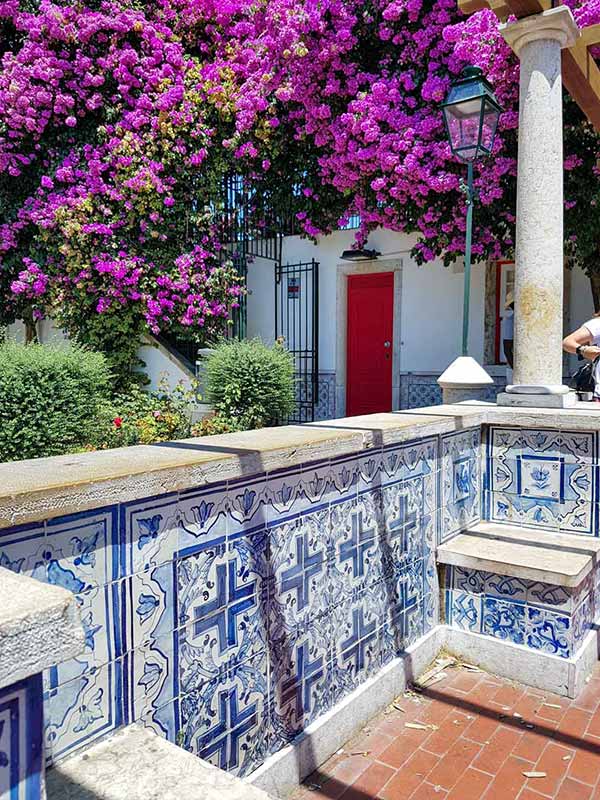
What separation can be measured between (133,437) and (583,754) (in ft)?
18.0

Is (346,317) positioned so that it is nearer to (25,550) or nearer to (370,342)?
(370,342)

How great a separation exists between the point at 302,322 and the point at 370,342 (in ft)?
4.22

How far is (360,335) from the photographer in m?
10.1

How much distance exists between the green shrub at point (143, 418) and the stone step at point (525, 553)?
4099 mm

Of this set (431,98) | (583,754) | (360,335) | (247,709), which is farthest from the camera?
(360,335)

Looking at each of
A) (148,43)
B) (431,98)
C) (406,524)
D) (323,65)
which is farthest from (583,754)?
(148,43)

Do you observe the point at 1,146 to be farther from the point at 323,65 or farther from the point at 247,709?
the point at 247,709

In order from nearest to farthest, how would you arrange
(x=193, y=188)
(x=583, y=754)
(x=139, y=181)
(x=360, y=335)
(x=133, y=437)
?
(x=583, y=754) < (x=133, y=437) < (x=139, y=181) < (x=193, y=188) < (x=360, y=335)

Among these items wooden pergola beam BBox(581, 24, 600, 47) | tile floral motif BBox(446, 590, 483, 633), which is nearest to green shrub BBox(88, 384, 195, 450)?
tile floral motif BBox(446, 590, 483, 633)

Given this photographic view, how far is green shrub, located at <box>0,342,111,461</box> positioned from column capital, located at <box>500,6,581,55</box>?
4.52 m

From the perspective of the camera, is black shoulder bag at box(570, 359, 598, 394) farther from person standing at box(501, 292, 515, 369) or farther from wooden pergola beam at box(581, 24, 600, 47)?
person standing at box(501, 292, 515, 369)

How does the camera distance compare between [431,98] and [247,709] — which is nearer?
[247,709]

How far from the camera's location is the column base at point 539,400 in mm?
3570

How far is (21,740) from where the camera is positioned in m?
0.83
